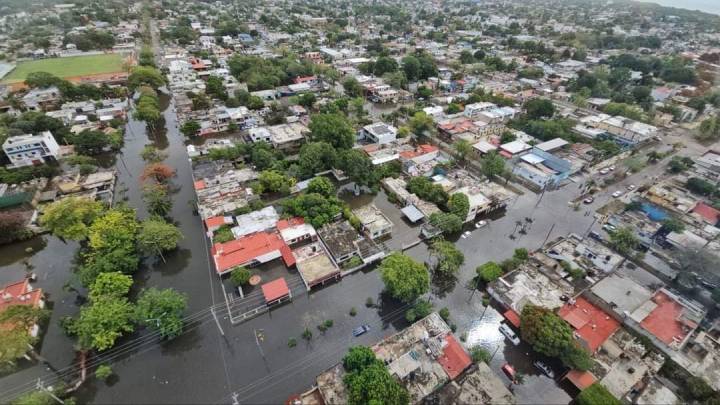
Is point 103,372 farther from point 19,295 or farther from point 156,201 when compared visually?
point 156,201

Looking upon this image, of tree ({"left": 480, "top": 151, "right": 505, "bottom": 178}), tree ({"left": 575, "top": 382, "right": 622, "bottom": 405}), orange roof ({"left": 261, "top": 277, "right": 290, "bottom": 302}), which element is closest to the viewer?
tree ({"left": 575, "top": 382, "right": 622, "bottom": 405})

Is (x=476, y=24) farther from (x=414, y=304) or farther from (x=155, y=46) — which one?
(x=414, y=304)

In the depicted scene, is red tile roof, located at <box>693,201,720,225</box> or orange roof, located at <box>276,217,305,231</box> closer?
orange roof, located at <box>276,217,305,231</box>

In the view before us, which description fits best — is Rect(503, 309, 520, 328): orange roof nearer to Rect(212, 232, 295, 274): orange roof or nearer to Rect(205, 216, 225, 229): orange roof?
Rect(212, 232, 295, 274): orange roof

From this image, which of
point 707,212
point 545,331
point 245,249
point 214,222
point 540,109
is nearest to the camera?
point 545,331

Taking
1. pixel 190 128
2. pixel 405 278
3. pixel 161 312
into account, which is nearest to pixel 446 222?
pixel 405 278

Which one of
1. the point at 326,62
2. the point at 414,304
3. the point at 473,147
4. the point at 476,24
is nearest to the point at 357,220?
the point at 414,304

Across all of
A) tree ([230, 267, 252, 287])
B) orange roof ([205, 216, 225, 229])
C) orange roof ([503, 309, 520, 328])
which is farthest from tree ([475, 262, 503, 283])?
orange roof ([205, 216, 225, 229])
